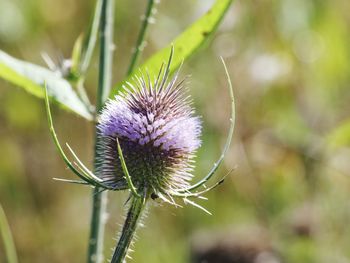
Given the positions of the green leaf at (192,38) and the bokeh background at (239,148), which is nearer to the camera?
the green leaf at (192,38)

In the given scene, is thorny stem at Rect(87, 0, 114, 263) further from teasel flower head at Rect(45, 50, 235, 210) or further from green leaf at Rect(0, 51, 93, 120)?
teasel flower head at Rect(45, 50, 235, 210)

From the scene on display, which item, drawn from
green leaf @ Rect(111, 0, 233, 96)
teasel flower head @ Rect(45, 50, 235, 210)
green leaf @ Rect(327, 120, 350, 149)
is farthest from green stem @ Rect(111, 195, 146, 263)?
green leaf @ Rect(327, 120, 350, 149)

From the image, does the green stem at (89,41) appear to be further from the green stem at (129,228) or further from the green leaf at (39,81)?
the green stem at (129,228)

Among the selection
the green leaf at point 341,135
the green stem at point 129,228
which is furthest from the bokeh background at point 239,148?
the green stem at point 129,228

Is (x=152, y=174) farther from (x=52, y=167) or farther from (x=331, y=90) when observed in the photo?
(x=52, y=167)

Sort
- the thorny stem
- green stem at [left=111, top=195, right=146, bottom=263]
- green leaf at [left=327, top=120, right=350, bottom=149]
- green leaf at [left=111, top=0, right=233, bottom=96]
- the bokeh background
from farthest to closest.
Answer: the bokeh background → green leaf at [left=327, top=120, right=350, bottom=149] → the thorny stem → green leaf at [left=111, top=0, right=233, bottom=96] → green stem at [left=111, top=195, right=146, bottom=263]
